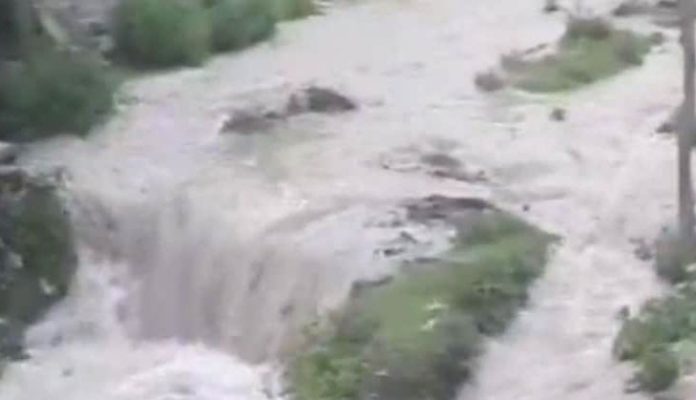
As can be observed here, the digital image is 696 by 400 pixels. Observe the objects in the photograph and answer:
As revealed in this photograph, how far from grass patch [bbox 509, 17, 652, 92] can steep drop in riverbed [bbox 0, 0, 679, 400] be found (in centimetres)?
21

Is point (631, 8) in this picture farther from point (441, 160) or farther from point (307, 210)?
point (307, 210)

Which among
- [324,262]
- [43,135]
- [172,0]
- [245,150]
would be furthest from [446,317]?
[172,0]

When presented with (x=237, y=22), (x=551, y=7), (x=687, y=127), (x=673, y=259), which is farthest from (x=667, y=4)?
(x=673, y=259)

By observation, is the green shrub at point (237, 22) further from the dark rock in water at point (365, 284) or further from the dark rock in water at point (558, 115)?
the dark rock in water at point (365, 284)

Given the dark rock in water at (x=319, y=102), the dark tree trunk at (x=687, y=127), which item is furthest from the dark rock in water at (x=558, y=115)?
the dark tree trunk at (x=687, y=127)

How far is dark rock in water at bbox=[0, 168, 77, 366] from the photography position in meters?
13.5

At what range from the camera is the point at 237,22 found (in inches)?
720

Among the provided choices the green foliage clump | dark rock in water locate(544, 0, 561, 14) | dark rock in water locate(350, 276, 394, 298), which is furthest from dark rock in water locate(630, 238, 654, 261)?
dark rock in water locate(544, 0, 561, 14)

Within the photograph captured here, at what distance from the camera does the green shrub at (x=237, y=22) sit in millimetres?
18156

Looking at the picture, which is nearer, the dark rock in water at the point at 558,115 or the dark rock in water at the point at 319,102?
the dark rock in water at the point at 558,115

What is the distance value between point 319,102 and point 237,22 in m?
2.35

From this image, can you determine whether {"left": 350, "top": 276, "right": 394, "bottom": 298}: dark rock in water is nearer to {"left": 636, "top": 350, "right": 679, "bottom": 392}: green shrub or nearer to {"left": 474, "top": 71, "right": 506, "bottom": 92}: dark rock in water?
{"left": 636, "top": 350, "right": 679, "bottom": 392}: green shrub

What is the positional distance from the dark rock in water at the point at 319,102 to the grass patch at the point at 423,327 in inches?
143

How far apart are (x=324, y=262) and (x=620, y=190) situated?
7.91ft
